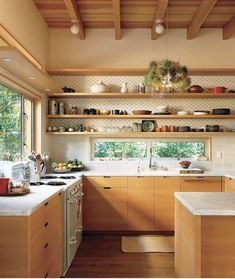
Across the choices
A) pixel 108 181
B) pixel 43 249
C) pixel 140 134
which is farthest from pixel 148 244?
pixel 43 249

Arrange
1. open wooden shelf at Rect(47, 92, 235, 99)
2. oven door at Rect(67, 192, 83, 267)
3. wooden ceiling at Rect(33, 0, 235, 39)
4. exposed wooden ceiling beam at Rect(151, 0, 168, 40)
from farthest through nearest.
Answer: open wooden shelf at Rect(47, 92, 235, 99) < wooden ceiling at Rect(33, 0, 235, 39) < exposed wooden ceiling beam at Rect(151, 0, 168, 40) < oven door at Rect(67, 192, 83, 267)

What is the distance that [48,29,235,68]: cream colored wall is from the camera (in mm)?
5441

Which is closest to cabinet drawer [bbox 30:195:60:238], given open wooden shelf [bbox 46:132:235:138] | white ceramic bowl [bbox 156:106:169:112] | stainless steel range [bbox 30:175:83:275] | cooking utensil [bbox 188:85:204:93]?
stainless steel range [bbox 30:175:83:275]

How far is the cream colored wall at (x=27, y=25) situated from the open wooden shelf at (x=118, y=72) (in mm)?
326

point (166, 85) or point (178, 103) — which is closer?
point (166, 85)

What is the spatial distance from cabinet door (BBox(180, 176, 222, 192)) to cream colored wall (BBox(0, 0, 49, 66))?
2862 mm

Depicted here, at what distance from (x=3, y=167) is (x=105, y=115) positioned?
→ 2.14 metres

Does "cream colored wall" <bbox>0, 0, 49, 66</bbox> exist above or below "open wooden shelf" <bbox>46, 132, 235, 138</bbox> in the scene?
above

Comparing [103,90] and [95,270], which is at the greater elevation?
[103,90]

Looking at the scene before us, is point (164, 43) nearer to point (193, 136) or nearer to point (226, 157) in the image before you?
point (193, 136)

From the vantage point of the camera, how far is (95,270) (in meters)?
3.47

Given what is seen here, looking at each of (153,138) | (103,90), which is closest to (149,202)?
(153,138)

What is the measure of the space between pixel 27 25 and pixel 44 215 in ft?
8.55

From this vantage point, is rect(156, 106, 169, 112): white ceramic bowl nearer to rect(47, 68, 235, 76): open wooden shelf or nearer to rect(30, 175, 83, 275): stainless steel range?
rect(47, 68, 235, 76): open wooden shelf
